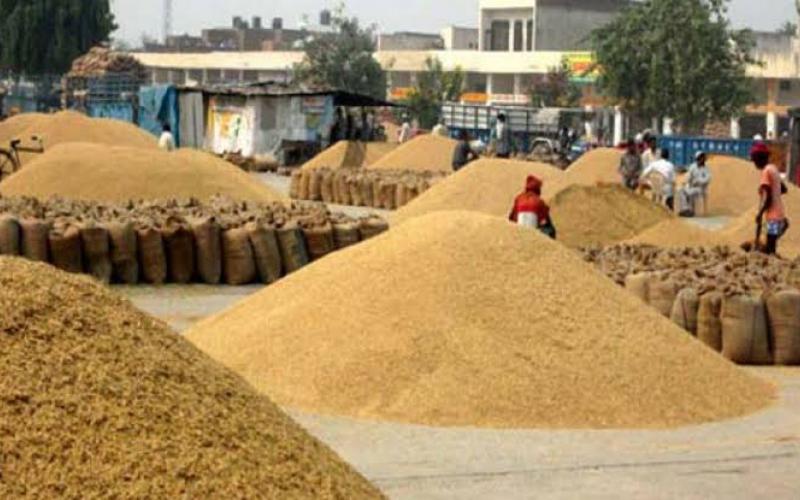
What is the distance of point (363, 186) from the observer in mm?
37406

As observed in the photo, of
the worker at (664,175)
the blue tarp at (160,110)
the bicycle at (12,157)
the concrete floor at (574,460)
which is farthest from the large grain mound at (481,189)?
the blue tarp at (160,110)

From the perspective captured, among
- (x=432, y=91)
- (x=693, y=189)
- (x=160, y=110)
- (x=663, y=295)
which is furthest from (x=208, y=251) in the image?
(x=432, y=91)

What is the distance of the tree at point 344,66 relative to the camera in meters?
88.4

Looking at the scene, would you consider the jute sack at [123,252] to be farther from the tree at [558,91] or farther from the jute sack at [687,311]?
the tree at [558,91]

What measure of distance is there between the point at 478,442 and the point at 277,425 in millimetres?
4547

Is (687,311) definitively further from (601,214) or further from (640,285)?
(601,214)

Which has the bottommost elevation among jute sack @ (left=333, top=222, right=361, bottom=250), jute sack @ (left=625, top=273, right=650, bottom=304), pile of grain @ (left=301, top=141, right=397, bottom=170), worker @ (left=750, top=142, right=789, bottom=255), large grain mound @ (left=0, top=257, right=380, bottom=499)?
pile of grain @ (left=301, top=141, right=397, bottom=170)

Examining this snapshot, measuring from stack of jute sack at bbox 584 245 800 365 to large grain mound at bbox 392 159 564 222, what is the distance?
10892mm

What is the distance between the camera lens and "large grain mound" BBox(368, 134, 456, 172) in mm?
43781

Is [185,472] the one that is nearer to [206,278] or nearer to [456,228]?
[456,228]

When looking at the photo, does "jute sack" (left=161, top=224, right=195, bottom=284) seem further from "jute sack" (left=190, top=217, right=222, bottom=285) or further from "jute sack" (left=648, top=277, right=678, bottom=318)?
"jute sack" (left=648, top=277, right=678, bottom=318)

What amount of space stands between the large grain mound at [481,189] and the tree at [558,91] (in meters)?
56.7

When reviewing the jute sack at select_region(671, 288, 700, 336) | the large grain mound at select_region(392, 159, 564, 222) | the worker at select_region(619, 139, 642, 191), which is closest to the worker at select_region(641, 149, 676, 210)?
the worker at select_region(619, 139, 642, 191)

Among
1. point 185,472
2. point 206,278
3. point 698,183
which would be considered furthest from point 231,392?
point 698,183
